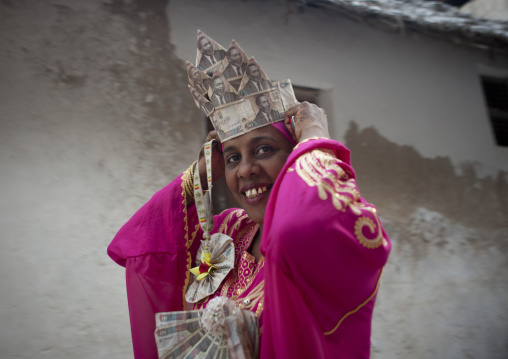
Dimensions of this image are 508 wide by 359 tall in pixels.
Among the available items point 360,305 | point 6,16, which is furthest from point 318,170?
point 6,16

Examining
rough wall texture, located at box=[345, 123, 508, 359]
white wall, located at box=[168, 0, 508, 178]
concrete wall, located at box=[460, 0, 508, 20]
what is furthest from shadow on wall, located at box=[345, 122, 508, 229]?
concrete wall, located at box=[460, 0, 508, 20]

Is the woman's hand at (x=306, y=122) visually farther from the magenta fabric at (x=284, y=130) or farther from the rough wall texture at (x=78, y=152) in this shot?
the rough wall texture at (x=78, y=152)

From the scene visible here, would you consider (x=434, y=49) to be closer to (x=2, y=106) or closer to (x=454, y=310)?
(x=454, y=310)

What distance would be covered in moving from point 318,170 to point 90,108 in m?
2.42

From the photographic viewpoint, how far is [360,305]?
1622mm

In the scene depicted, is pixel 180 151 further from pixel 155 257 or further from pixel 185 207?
pixel 155 257

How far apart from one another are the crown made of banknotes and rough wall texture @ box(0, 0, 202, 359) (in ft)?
5.15

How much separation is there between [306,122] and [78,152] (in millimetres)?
2113

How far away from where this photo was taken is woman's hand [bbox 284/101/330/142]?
5.90 feet

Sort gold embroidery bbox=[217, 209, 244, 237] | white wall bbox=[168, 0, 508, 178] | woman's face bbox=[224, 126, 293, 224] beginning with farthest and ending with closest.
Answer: white wall bbox=[168, 0, 508, 178], gold embroidery bbox=[217, 209, 244, 237], woman's face bbox=[224, 126, 293, 224]

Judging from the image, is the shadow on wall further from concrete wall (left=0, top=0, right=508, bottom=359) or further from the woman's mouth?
the woman's mouth

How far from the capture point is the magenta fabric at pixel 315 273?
1491 millimetres

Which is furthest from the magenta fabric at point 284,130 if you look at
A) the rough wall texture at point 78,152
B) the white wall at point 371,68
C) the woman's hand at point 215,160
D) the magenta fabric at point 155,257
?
the white wall at point 371,68

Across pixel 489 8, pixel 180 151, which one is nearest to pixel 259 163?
pixel 180 151
